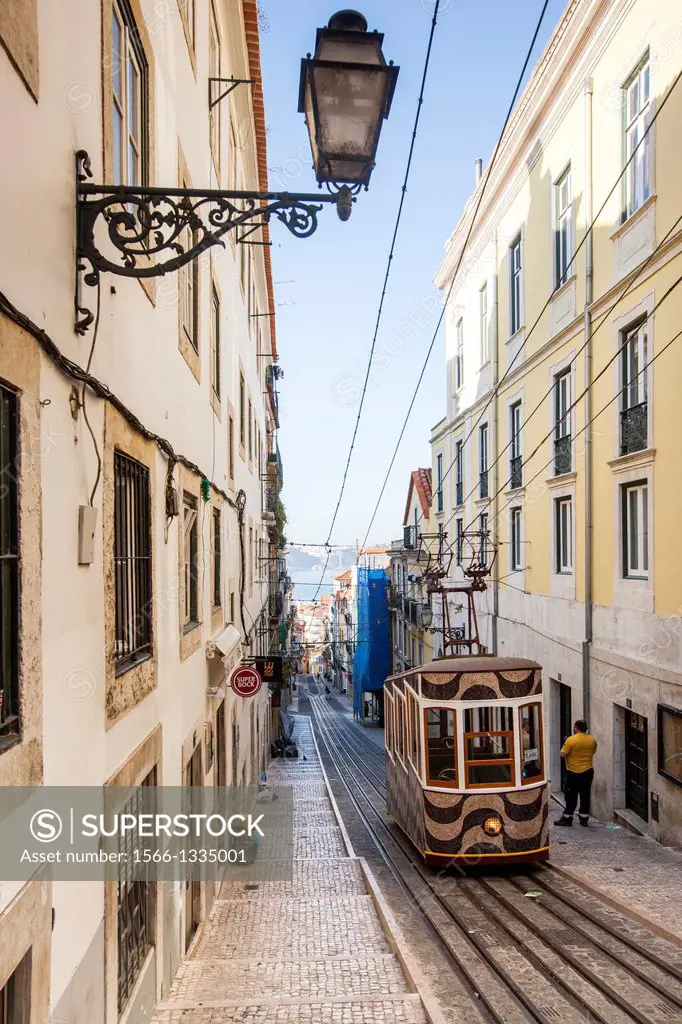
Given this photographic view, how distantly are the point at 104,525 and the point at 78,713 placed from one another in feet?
3.42

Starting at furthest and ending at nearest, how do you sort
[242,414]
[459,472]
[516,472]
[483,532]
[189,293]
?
[459,472]
[483,532]
[516,472]
[242,414]
[189,293]

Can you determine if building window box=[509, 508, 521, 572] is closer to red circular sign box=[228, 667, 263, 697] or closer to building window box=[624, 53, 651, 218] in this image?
building window box=[624, 53, 651, 218]

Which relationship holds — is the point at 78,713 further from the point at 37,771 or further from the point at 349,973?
the point at 349,973

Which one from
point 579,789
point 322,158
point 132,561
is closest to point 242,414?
point 579,789

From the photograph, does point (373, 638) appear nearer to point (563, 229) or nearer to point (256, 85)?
point (563, 229)

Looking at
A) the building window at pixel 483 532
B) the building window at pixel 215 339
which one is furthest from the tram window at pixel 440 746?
the building window at pixel 483 532

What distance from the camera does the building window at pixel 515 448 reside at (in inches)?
760

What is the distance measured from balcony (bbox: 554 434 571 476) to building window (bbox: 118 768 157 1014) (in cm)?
1233

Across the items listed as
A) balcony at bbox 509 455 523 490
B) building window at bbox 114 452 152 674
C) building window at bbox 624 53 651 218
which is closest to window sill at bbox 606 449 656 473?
building window at bbox 624 53 651 218

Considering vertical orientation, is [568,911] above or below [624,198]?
below

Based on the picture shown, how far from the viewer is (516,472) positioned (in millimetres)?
19516

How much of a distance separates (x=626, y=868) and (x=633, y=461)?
642 centimetres

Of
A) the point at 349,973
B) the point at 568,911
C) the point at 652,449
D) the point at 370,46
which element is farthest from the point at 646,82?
the point at 349,973

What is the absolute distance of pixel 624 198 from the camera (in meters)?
13.2
